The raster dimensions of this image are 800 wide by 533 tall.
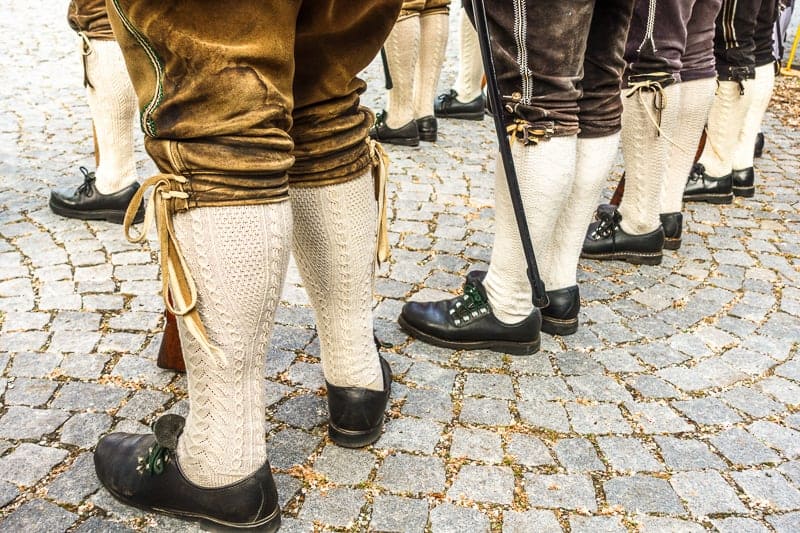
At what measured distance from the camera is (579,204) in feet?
7.85

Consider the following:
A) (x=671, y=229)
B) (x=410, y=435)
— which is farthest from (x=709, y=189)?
(x=410, y=435)

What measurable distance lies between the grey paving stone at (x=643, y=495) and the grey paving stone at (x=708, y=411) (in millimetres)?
349

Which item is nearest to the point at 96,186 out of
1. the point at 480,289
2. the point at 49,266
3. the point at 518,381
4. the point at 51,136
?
the point at 49,266

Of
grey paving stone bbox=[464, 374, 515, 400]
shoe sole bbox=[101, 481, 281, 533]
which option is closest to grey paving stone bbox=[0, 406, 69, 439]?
shoe sole bbox=[101, 481, 281, 533]

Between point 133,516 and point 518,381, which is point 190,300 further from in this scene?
point 518,381

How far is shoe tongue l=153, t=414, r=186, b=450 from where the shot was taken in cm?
158

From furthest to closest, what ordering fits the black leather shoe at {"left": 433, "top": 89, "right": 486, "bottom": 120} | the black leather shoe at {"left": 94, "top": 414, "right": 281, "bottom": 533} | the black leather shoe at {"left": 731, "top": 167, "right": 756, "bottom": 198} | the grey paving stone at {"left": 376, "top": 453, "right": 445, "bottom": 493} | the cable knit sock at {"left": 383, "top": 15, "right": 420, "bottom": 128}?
the black leather shoe at {"left": 433, "top": 89, "right": 486, "bottom": 120}, the cable knit sock at {"left": 383, "top": 15, "right": 420, "bottom": 128}, the black leather shoe at {"left": 731, "top": 167, "right": 756, "bottom": 198}, the grey paving stone at {"left": 376, "top": 453, "right": 445, "bottom": 493}, the black leather shoe at {"left": 94, "top": 414, "right": 281, "bottom": 533}

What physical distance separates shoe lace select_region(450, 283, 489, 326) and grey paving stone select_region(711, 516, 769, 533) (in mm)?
922

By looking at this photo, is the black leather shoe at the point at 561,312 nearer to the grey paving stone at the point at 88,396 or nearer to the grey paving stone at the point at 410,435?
the grey paving stone at the point at 410,435

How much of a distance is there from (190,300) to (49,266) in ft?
5.70

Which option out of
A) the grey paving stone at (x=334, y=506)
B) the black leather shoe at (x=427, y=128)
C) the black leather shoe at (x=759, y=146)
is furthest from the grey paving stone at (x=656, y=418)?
the black leather shoe at (x=759, y=146)

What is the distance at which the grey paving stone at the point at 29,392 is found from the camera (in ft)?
6.58

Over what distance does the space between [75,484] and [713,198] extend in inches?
133

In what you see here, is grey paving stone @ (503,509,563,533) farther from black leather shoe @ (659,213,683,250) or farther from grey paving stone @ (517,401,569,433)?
black leather shoe @ (659,213,683,250)
